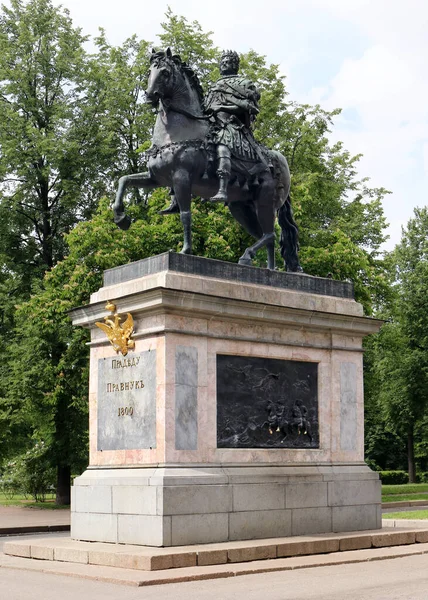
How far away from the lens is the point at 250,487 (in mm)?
15273

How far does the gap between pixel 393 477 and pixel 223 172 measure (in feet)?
124

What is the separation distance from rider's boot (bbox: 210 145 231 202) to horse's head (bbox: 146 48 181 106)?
1296mm

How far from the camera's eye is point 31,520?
2777cm

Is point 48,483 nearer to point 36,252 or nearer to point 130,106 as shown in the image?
point 36,252

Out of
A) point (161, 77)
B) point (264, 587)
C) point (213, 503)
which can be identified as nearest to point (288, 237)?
point (161, 77)

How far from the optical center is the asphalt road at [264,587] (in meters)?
10.8

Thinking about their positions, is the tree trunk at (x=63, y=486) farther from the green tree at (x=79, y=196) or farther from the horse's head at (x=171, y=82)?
the horse's head at (x=171, y=82)

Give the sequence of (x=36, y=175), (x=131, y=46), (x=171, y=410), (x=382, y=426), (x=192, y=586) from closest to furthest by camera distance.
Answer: (x=192, y=586), (x=171, y=410), (x=36, y=175), (x=131, y=46), (x=382, y=426)

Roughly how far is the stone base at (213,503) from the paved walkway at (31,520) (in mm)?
9156

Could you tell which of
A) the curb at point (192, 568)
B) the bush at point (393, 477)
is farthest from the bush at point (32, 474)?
the curb at point (192, 568)

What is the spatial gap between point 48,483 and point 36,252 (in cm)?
957

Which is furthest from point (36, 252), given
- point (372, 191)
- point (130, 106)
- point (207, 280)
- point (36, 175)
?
point (207, 280)

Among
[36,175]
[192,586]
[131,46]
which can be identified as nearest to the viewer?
[192,586]

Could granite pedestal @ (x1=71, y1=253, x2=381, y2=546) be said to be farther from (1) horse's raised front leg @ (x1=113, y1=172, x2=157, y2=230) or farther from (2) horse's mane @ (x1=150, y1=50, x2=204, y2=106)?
(2) horse's mane @ (x1=150, y1=50, x2=204, y2=106)
